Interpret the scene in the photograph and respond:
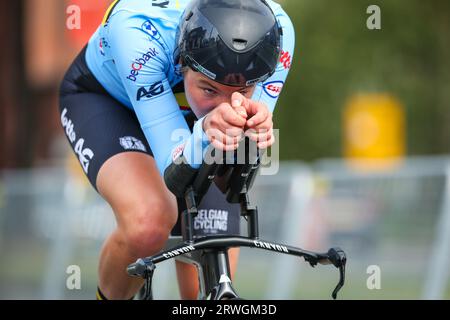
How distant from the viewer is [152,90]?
408 cm

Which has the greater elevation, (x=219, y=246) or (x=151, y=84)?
(x=151, y=84)

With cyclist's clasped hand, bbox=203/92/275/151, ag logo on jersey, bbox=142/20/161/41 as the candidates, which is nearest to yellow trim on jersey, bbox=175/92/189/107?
ag logo on jersey, bbox=142/20/161/41

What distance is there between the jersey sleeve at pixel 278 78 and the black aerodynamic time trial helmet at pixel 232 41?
0.52 metres

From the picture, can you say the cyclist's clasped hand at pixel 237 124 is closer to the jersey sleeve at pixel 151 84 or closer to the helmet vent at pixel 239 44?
the helmet vent at pixel 239 44

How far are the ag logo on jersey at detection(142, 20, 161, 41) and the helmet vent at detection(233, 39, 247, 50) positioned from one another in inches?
26.9

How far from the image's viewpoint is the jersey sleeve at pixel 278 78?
4281mm

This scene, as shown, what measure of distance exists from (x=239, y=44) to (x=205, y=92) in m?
0.37

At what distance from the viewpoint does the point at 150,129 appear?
13.4ft

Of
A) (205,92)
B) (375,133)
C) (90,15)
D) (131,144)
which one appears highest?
(90,15)

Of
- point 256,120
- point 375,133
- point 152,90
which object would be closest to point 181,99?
point 152,90

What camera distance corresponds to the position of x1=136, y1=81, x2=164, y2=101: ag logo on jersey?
4.08 m

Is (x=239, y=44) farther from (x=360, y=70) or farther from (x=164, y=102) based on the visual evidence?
(x=360, y=70)
